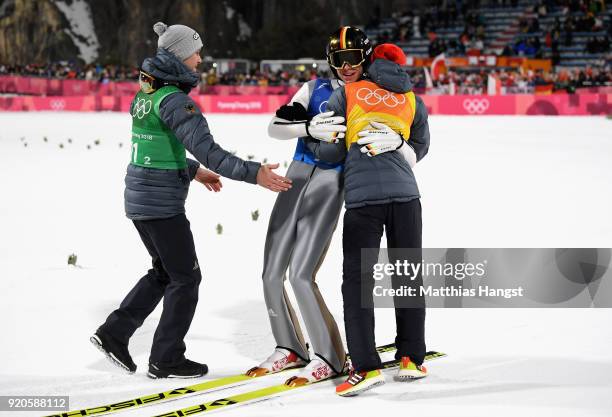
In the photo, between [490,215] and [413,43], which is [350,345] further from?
[413,43]

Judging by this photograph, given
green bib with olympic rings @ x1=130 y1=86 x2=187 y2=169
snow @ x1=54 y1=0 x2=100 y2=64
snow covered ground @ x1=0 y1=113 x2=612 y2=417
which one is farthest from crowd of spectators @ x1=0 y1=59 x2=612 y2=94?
green bib with olympic rings @ x1=130 y1=86 x2=187 y2=169

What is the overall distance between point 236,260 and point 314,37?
176ft

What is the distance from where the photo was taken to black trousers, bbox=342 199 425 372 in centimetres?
500

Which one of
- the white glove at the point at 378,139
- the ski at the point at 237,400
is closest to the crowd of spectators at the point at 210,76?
the white glove at the point at 378,139

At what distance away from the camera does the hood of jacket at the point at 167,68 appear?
5.11 m

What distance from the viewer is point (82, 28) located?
6159 cm

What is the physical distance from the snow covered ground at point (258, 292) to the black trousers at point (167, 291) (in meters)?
0.26

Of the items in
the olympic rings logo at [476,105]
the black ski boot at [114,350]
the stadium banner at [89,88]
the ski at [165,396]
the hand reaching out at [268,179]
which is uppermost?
the hand reaching out at [268,179]

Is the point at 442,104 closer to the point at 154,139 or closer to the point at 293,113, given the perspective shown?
the point at 293,113

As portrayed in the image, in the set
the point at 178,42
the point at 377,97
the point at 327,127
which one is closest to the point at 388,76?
the point at 377,97

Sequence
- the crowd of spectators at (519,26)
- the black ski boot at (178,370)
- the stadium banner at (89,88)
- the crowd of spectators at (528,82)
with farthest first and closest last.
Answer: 1. the crowd of spectators at (519,26)
2. the stadium banner at (89,88)
3. the crowd of spectators at (528,82)
4. the black ski boot at (178,370)

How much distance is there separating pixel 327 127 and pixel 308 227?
65 centimetres

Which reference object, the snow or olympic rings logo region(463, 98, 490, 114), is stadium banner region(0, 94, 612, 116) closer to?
olympic rings logo region(463, 98, 490, 114)

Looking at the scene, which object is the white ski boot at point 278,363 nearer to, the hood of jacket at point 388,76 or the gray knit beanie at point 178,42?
the hood of jacket at point 388,76
